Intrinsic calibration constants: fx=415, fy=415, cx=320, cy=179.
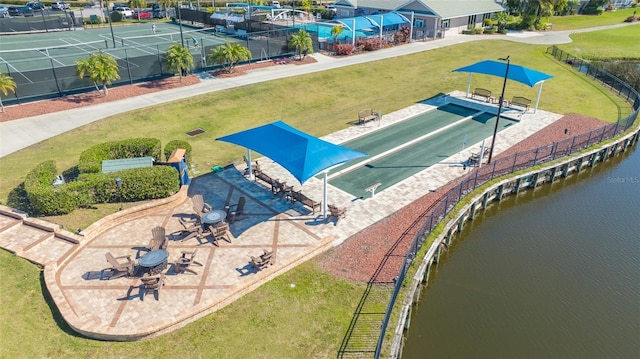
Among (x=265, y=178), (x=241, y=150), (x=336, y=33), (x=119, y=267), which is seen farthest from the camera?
(x=336, y=33)

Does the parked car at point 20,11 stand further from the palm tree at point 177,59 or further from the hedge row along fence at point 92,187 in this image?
the hedge row along fence at point 92,187

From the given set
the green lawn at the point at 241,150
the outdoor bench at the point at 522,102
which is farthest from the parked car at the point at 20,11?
the outdoor bench at the point at 522,102

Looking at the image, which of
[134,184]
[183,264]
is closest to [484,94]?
[134,184]

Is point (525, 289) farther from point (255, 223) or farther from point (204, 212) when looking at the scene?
point (204, 212)

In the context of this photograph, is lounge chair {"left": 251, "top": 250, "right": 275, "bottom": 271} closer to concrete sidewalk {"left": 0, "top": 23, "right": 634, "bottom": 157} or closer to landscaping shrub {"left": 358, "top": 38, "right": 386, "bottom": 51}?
concrete sidewalk {"left": 0, "top": 23, "right": 634, "bottom": 157}

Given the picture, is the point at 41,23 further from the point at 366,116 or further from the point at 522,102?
the point at 522,102

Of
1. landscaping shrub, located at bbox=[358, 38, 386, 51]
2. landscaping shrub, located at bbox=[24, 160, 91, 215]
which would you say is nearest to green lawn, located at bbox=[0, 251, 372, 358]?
landscaping shrub, located at bbox=[24, 160, 91, 215]
